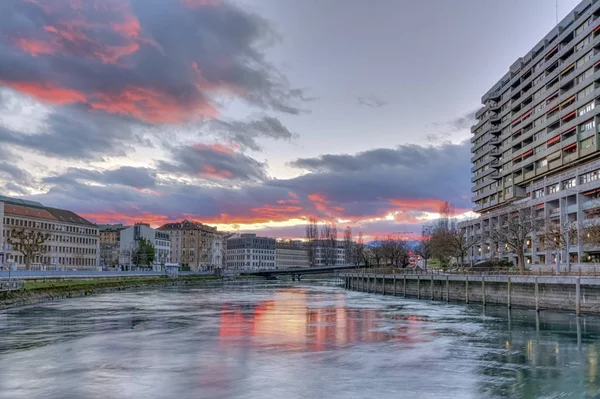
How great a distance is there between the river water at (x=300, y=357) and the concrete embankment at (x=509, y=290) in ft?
9.60

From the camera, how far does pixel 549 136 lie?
12519 cm

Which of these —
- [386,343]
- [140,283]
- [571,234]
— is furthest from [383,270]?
[386,343]

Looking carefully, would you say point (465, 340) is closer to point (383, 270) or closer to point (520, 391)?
point (520, 391)

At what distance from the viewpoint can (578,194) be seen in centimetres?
10225

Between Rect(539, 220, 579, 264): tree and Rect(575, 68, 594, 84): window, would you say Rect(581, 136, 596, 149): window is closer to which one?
Rect(575, 68, 594, 84): window

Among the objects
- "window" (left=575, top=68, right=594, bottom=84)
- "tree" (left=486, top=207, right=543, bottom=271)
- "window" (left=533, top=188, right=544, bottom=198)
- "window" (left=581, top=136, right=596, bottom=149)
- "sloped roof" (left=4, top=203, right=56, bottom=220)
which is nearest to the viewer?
"tree" (left=486, top=207, right=543, bottom=271)

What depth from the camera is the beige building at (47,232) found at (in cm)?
16200

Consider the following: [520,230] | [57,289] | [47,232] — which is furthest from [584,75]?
[47,232]

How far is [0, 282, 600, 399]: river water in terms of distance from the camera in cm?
2600

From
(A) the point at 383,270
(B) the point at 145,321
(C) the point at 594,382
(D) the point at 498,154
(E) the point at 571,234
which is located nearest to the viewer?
(C) the point at 594,382

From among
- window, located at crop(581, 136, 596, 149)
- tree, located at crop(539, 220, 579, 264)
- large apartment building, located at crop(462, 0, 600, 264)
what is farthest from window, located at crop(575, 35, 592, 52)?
tree, located at crop(539, 220, 579, 264)

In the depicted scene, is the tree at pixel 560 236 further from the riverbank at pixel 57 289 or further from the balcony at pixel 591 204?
the riverbank at pixel 57 289

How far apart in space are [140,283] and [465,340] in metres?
110

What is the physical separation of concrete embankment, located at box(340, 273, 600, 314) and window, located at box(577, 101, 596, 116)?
4583 centimetres
